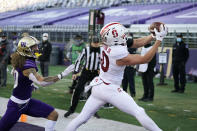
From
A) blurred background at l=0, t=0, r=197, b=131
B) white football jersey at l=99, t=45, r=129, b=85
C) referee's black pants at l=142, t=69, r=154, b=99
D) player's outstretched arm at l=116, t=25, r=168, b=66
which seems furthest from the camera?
referee's black pants at l=142, t=69, r=154, b=99

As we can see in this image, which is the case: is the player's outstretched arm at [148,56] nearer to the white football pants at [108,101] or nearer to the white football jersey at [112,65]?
the white football jersey at [112,65]

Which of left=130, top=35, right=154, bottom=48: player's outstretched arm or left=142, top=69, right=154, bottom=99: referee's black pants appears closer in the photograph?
left=130, top=35, right=154, bottom=48: player's outstretched arm

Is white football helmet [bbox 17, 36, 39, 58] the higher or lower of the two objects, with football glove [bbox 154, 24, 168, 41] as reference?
lower

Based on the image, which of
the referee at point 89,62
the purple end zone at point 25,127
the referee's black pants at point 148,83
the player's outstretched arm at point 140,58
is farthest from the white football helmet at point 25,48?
the referee's black pants at point 148,83

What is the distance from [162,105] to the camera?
982 centimetres

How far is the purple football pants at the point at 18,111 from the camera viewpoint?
4.85 metres

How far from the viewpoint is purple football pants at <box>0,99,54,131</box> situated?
485cm

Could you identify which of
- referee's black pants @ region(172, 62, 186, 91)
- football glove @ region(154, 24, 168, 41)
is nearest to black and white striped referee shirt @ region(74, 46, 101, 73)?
football glove @ region(154, 24, 168, 41)

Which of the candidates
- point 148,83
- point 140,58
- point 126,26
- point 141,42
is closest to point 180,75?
point 148,83

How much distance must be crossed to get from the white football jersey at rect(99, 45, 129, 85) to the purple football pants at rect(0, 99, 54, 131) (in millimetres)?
896

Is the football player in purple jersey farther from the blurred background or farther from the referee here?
the referee

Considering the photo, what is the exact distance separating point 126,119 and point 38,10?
104 ft

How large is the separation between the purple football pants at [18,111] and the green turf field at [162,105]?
89.4 inches

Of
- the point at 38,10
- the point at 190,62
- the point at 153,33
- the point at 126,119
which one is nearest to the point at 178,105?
the point at 126,119
